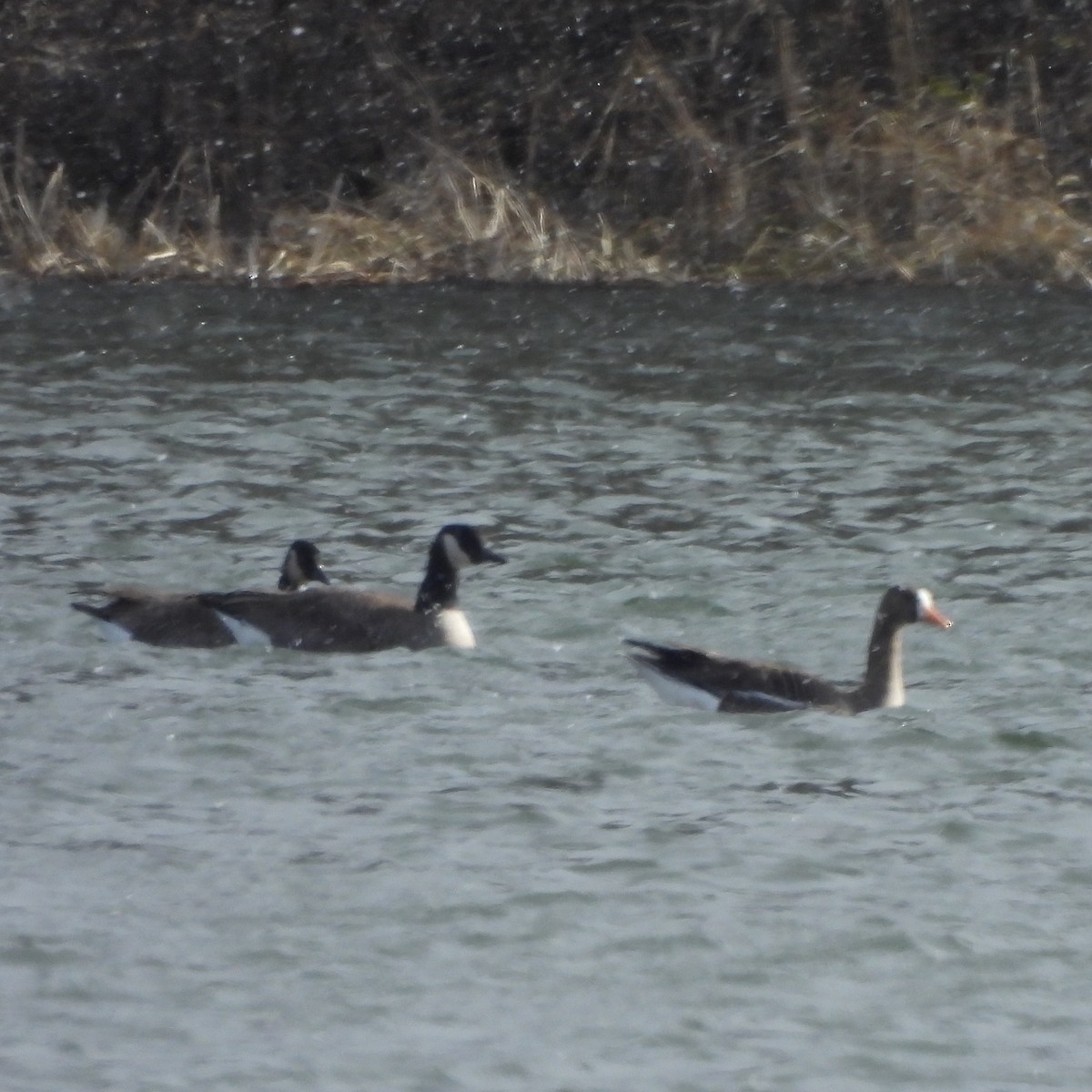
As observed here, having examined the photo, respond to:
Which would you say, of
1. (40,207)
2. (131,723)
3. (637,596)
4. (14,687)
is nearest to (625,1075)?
(131,723)

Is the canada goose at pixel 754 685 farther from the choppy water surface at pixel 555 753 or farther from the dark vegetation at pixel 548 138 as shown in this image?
the dark vegetation at pixel 548 138

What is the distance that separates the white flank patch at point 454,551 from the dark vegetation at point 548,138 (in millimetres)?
12593

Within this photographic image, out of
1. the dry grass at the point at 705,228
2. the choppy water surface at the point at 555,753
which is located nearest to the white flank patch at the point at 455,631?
the choppy water surface at the point at 555,753

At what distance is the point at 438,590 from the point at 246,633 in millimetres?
1065

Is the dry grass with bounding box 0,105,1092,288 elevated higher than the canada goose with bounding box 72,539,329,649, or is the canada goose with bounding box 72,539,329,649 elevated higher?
the dry grass with bounding box 0,105,1092,288

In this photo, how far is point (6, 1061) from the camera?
6.96 meters

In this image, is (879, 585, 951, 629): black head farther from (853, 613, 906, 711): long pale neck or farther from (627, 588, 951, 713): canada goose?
(627, 588, 951, 713): canada goose

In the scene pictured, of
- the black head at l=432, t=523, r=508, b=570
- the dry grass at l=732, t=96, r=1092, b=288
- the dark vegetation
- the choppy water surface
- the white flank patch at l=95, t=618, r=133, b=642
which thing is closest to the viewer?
the choppy water surface

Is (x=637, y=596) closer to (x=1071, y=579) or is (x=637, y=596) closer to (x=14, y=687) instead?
(x=1071, y=579)

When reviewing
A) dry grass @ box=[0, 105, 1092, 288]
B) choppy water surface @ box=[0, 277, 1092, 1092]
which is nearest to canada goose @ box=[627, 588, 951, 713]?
choppy water surface @ box=[0, 277, 1092, 1092]

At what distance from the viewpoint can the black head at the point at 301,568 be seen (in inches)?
513

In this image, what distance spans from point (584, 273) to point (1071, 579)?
40.6 feet

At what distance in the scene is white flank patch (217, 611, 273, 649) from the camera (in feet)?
40.3

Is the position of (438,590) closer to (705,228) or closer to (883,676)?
(883,676)
